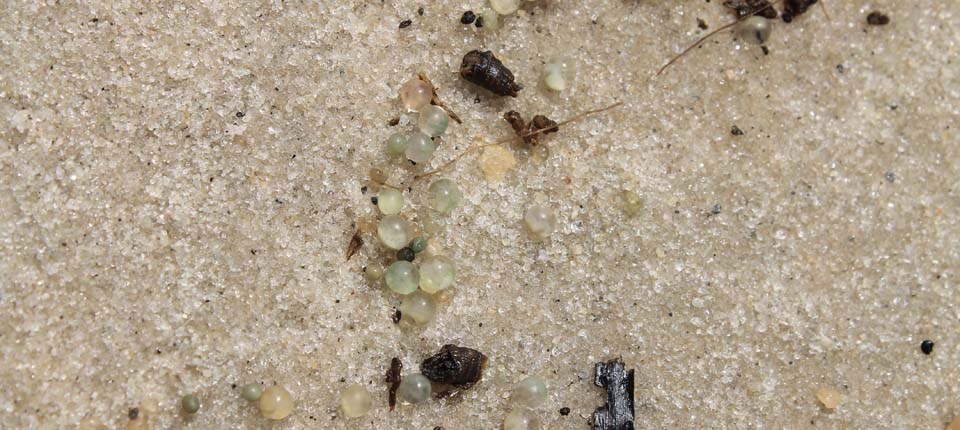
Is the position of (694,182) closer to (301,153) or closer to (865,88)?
(865,88)

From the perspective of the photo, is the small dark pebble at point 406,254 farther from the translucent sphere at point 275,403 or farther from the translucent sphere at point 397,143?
the translucent sphere at point 275,403

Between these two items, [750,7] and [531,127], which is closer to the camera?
[531,127]

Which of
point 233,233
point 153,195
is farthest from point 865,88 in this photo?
point 153,195

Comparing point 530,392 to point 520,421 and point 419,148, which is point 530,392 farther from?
point 419,148

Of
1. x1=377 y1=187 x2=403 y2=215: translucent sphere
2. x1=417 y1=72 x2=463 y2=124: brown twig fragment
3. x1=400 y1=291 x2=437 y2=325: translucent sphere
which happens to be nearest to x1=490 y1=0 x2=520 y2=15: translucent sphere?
x1=417 y1=72 x2=463 y2=124: brown twig fragment

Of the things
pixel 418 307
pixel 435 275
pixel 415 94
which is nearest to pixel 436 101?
pixel 415 94

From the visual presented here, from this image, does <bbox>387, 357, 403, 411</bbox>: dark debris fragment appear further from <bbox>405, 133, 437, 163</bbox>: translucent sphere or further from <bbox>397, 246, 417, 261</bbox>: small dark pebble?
<bbox>405, 133, 437, 163</bbox>: translucent sphere

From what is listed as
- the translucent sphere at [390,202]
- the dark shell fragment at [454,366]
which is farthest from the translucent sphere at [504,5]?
the dark shell fragment at [454,366]
